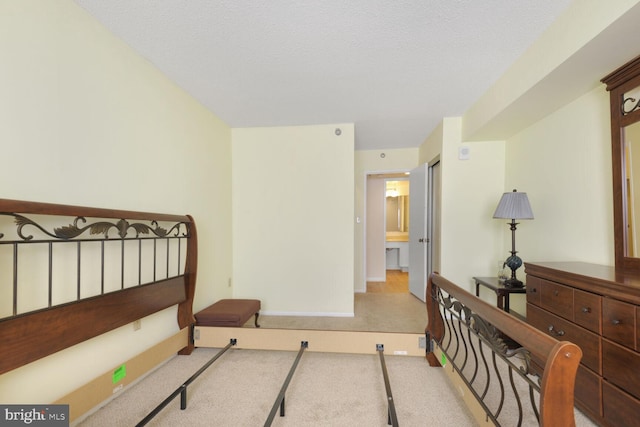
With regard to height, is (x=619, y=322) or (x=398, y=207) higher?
(x=398, y=207)

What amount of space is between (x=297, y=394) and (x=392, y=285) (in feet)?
11.2

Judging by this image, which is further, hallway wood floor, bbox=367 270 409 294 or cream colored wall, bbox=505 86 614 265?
hallway wood floor, bbox=367 270 409 294

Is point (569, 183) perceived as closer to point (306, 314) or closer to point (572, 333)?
point (572, 333)

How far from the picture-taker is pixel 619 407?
4.08 feet

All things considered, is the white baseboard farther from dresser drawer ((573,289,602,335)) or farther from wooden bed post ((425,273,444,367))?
dresser drawer ((573,289,602,335))

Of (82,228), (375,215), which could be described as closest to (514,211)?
(375,215)

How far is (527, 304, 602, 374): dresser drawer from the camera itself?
54.0 inches

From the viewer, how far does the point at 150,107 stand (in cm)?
197

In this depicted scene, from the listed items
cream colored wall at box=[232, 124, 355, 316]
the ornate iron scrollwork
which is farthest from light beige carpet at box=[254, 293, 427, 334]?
the ornate iron scrollwork

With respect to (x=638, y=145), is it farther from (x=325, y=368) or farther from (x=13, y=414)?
(x=13, y=414)

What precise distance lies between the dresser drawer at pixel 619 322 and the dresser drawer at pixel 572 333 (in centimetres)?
9

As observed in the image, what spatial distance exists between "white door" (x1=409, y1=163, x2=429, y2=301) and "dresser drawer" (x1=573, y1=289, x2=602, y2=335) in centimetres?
213

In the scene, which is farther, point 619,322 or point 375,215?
point 375,215

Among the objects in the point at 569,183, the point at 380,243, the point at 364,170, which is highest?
the point at 364,170
